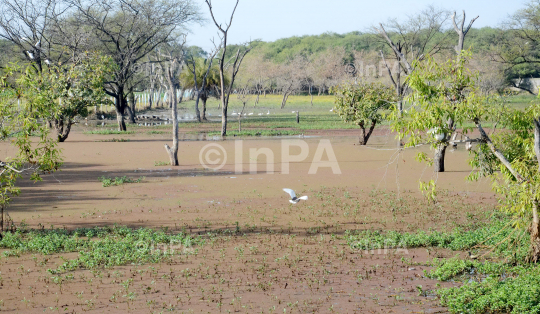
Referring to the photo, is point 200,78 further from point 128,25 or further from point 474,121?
point 474,121

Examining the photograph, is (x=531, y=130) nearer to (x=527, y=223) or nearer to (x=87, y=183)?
(x=527, y=223)

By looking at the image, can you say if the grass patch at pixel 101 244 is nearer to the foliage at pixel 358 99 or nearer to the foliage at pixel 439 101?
the foliage at pixel 439 101

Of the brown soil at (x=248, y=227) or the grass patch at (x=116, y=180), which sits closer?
the brown soil at (x=248, y=227)

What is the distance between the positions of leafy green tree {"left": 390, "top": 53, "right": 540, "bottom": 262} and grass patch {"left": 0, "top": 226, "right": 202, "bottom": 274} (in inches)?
162

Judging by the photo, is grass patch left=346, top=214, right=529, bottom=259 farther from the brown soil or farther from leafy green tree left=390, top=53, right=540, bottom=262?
leafy green tree left=390, top=53, right=540, bottom=262

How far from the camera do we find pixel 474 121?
722 cm

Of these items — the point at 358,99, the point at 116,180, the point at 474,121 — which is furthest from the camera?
the point at 358,99

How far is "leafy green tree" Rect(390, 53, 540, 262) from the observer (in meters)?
7.00

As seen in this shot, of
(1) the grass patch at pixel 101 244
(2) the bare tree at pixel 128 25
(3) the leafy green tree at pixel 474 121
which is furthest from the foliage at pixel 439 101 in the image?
(2) the bare tree at pixel 128 25

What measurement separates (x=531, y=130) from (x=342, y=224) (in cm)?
396

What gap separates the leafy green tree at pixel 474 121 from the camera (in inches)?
276

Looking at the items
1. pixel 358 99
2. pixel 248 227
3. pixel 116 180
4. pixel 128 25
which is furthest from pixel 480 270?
pixel 128 25

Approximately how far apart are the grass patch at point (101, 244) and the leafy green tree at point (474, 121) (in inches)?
162

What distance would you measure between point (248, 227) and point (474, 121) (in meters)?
4.70
